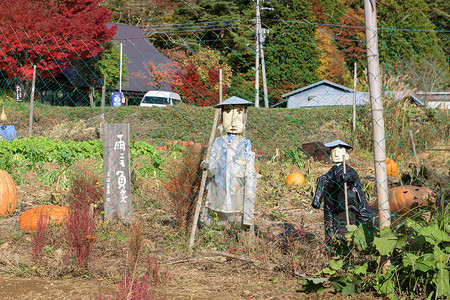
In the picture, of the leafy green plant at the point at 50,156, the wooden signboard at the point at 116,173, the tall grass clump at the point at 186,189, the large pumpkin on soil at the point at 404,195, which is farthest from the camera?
the leafy green plant at the point at 50,156

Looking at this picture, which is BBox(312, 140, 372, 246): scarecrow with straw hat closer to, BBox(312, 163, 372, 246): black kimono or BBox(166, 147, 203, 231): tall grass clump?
BBox(312, 163, 372, 246): black kimono

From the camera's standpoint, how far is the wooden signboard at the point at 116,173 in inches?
198

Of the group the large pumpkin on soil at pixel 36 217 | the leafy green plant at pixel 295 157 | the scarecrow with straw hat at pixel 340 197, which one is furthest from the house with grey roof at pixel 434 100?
the large pumpkin on soil at pixel 36 217

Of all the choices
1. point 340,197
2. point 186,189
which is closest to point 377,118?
point 340,197

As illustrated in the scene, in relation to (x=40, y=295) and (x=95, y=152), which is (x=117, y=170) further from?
(x=95, y=152)

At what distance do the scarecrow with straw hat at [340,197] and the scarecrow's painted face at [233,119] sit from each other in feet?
3.04

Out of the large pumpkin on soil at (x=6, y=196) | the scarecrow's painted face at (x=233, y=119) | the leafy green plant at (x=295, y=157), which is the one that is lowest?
the large pumpkin on soil at (x=6, y=196)

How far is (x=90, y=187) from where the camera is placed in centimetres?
538

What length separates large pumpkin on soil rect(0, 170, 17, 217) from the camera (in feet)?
18.0

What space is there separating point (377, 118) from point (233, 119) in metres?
1.53

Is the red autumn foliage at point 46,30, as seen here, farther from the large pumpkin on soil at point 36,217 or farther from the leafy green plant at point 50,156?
the large pumpkin on soil at point 36,217

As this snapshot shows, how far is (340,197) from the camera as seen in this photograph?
4.17 metres

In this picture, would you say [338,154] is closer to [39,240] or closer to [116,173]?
[116,173]

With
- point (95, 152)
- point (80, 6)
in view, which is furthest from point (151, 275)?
point (80, 6)
